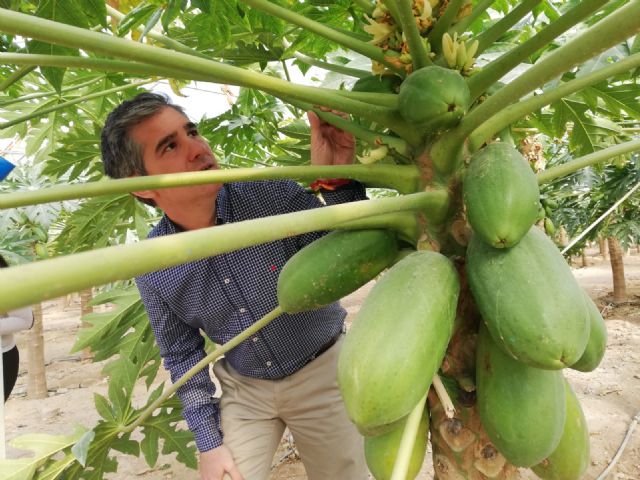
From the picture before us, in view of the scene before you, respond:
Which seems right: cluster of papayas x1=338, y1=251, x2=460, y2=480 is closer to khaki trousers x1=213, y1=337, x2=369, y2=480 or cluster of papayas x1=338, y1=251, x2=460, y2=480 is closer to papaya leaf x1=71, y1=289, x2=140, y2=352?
khaki trousers x1=213, y1=337, x2=369, y2=480

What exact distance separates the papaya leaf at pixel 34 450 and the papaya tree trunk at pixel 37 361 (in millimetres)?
4522

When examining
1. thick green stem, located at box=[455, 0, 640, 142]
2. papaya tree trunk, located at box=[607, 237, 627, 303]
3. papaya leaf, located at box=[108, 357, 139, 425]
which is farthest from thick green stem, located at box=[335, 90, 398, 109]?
papaya tree trunk, located at box=[607, 237, 627, 303]

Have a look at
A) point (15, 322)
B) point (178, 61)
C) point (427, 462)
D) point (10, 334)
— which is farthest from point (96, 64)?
point (10, 334)

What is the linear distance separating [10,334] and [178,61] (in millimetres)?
3942

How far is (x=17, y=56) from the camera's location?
1.11 m

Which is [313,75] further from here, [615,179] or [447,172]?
[615,179]

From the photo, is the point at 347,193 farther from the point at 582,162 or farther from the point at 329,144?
the point at 582,162

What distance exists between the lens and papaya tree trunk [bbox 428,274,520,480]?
1023 mm

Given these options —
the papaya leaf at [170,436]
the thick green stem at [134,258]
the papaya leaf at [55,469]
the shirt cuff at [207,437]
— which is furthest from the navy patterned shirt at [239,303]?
the thick green stem at [134,258]

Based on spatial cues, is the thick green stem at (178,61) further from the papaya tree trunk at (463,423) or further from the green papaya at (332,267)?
the papaya tree trunk at (463,423)

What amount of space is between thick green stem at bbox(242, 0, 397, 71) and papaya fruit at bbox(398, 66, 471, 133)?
221mm

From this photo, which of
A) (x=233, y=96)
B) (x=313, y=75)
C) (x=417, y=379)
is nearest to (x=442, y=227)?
(x=417, y=379)

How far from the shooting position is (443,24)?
46.6 inches

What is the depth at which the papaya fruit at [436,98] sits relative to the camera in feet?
3.25
